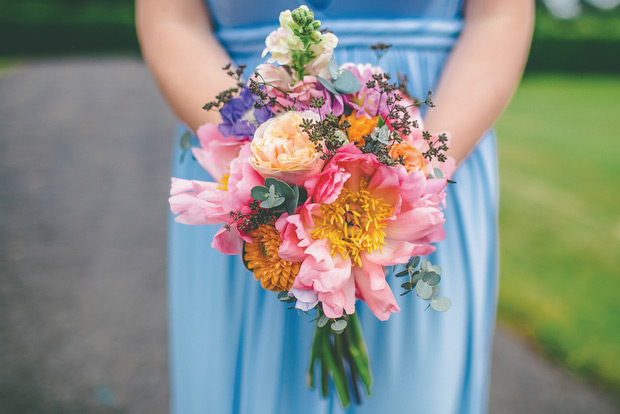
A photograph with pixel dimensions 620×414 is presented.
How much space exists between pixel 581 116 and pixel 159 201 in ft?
33.8

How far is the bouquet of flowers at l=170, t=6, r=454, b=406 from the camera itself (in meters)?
0.90

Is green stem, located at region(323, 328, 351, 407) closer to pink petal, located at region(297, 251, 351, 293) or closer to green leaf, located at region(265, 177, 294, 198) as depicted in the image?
pink petal, located at region(297, 251, 351, 293)

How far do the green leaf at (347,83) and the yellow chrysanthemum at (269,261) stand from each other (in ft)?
0.96

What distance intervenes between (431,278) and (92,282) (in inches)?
149

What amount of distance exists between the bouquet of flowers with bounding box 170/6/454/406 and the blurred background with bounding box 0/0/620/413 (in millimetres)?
2313

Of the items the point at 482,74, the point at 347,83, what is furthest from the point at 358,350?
the point at 482,74

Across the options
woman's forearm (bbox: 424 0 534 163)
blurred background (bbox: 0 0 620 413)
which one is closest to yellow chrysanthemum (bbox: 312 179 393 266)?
woman's forearm (bbox: 424 0 534 163)

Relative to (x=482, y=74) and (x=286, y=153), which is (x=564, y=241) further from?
(x=286, y=153)

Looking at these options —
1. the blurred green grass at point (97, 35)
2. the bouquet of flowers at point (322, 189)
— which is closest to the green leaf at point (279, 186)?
the bouquet of flowers at point (322, 189)

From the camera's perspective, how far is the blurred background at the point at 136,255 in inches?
120

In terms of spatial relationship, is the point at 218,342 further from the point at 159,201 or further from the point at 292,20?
the point at 159,201

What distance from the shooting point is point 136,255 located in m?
4.55

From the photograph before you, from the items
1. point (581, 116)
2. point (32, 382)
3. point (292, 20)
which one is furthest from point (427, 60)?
point (581, 116)

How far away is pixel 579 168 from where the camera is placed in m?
7.46
